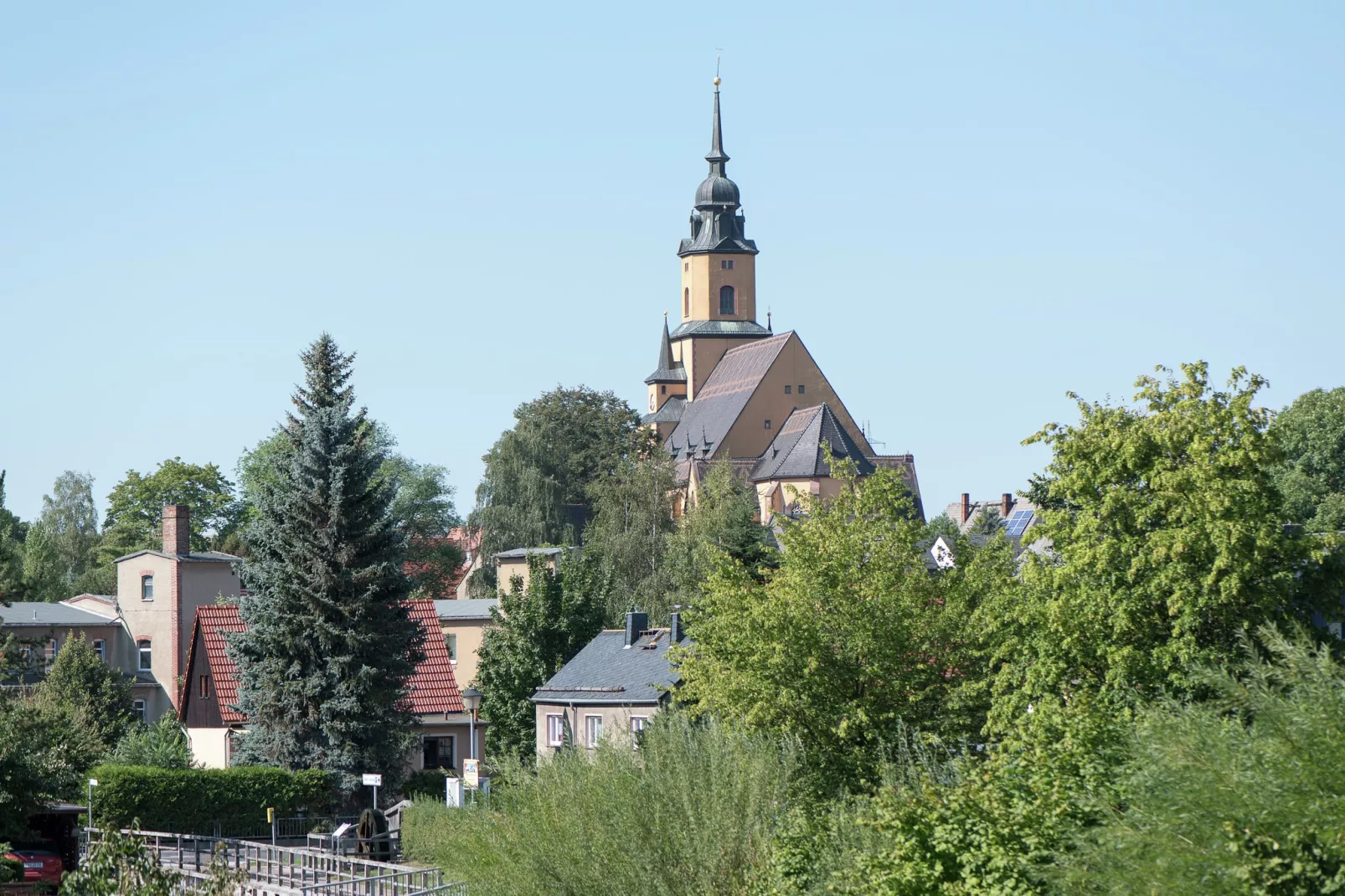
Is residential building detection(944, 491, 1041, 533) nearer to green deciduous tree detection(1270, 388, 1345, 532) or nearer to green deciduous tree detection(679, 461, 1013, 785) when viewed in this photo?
green deciduous tree detection(1270, 388, 1345, 532)

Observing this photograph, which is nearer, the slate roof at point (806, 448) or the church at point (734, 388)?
the slate roof at point (806, 448)

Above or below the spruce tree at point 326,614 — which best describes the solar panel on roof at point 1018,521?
above

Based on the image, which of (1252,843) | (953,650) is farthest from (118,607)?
(1252,843)

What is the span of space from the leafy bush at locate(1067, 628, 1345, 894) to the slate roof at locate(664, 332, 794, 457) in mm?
101289

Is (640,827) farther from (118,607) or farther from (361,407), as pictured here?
(118,607)

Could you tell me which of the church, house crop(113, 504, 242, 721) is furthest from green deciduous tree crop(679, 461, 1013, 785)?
the church

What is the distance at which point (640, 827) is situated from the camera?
73.9 feet

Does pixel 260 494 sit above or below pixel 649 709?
above

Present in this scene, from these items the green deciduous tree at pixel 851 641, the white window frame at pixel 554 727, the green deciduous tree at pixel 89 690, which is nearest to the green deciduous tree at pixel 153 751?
Answer: the green deciduous tree at pixel 89 690

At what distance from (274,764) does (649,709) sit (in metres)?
8.89

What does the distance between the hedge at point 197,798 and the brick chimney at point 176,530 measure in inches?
1230

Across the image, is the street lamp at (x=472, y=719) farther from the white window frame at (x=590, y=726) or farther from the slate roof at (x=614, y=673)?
the white window frame at (x=590, y=726)

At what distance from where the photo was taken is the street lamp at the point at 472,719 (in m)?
53.5

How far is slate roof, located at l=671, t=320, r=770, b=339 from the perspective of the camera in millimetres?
134750
